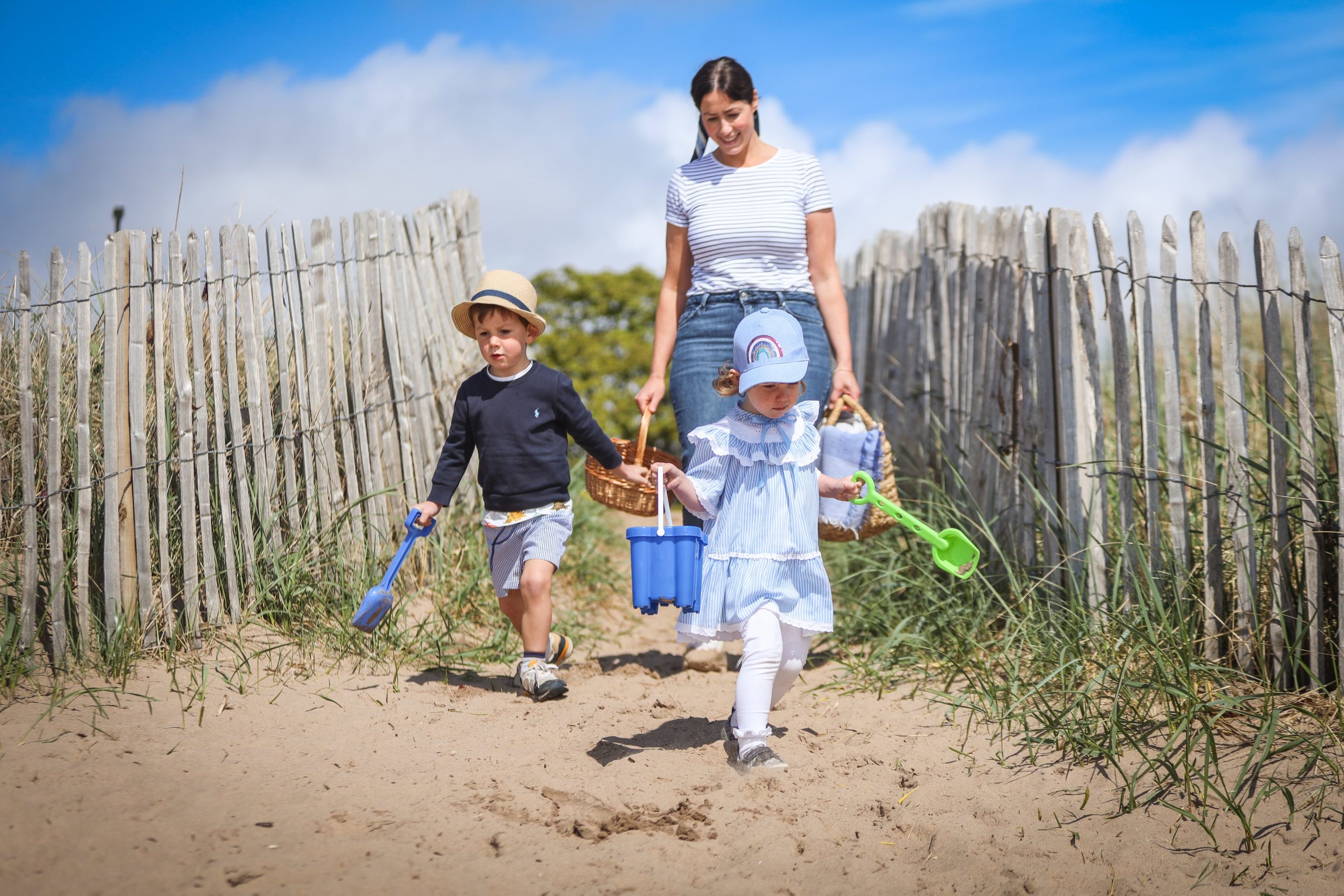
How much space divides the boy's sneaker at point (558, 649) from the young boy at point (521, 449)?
0.16m

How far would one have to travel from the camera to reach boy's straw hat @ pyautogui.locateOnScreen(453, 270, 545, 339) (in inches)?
143

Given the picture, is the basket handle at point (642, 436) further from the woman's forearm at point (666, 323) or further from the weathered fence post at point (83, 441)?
the weathered fence post at point (83, 441)

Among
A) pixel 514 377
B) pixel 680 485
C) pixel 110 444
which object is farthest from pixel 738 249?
pixel 110 444

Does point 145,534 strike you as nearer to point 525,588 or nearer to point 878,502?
point 525,588

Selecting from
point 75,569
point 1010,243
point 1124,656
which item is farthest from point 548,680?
point 1010,243

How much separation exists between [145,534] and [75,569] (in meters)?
0.23

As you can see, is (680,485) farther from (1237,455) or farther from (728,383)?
(1237,455)

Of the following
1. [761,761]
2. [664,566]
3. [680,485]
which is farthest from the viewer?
[680,485]

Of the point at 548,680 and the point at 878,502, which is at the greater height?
the point at 878,502

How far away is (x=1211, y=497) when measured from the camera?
3.33 m

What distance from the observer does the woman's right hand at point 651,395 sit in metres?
3.62

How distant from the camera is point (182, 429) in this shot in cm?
371

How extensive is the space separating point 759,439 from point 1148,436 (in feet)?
4.65

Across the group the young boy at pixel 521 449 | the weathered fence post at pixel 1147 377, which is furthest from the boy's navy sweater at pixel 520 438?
the weathered fence post at pixel 1147 377
